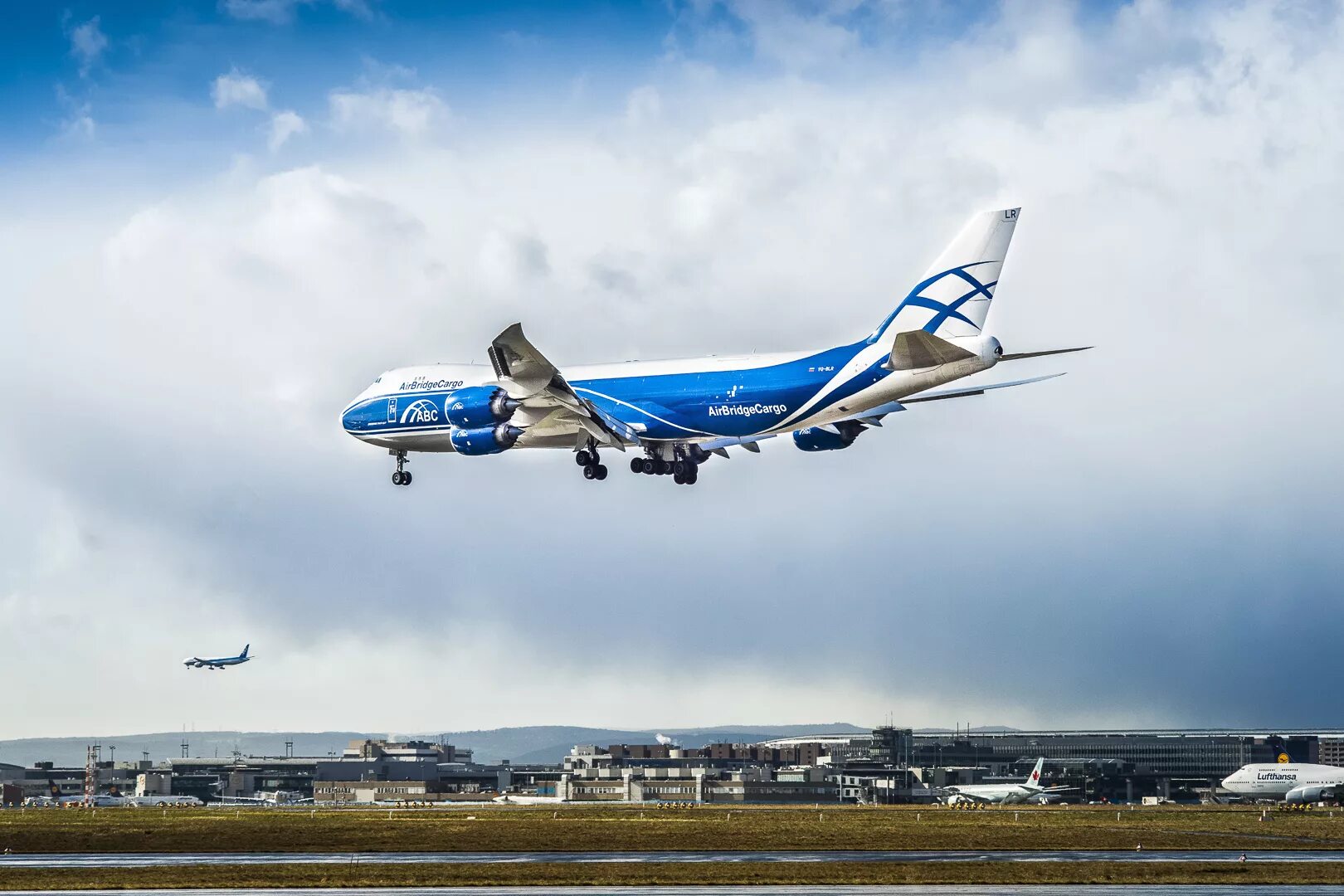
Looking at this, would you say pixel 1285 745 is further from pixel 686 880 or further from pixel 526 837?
pixel 686 880

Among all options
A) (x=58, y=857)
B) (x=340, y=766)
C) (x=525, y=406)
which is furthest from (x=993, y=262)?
(x=340, y=766)

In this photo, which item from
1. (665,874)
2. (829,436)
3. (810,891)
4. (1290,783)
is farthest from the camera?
(1290,783)

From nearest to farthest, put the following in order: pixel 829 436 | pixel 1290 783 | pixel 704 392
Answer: pixel 704 392 → pixel 829 436 → pixel 1290 783

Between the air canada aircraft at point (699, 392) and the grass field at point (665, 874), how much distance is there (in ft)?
54.4

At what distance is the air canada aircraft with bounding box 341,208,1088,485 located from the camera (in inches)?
2223

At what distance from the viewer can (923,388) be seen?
55781 millimetres

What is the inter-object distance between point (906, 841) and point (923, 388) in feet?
63.0

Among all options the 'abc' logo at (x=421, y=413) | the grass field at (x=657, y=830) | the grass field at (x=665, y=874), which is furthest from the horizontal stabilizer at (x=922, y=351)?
the 'abc' logo at (x=421, y=413)

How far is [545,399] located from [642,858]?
1987 cm

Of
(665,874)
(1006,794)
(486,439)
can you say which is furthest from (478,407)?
(1006,794)

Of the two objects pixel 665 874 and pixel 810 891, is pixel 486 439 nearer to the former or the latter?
pixel 665 874

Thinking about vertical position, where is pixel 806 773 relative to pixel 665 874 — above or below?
below

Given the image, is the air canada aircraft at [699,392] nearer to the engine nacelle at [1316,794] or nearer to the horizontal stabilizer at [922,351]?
the horizontal stabilizer at [922,351]

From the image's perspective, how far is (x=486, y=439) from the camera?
2554 inches
